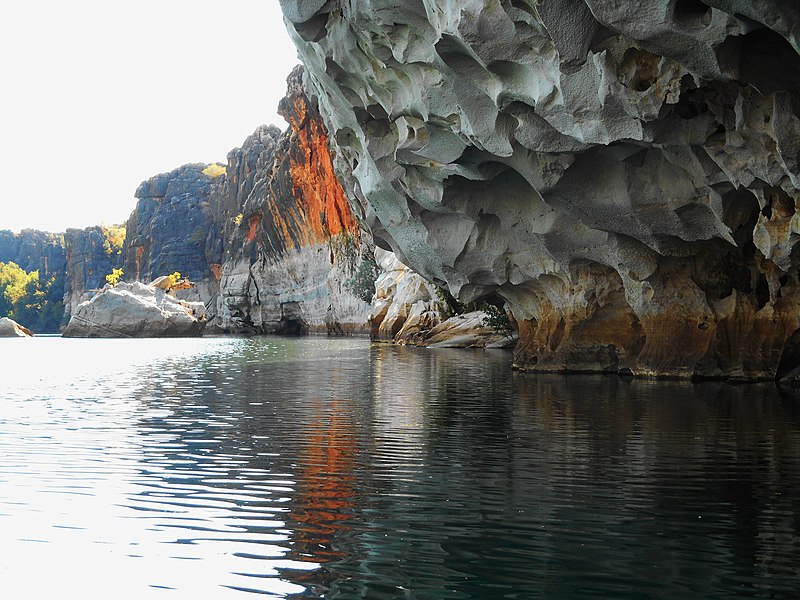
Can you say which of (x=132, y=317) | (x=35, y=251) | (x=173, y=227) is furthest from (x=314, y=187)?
(x=35, y=251)

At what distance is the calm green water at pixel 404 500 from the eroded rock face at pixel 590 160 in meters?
3.69

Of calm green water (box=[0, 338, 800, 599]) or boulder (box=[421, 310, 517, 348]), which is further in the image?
boulder (box=[421, 310, 517, 348])

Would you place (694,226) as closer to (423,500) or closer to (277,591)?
(423,500)

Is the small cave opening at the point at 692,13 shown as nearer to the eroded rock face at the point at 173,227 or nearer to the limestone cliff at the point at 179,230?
the limestone cliff at the point at 179,230

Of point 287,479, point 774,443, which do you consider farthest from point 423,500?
point 774,443

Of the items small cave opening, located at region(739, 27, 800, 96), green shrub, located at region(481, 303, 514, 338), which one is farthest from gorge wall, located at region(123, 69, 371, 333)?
small cave opening, located at region(739, 27, 800, 96)

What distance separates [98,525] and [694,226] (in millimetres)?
13068

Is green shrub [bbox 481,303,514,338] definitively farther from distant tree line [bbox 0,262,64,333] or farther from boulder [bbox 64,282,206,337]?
distant tree line [bbox 0,262,64,333]

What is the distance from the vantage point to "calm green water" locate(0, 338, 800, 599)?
4.73 meters

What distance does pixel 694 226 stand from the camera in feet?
51.9

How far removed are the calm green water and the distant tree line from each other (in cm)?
14344

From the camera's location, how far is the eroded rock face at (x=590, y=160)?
34.5 feet

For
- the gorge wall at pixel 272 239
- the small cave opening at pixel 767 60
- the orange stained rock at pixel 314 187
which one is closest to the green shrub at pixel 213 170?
the gorge wall at pixel 272 239

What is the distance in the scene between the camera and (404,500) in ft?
21.9
